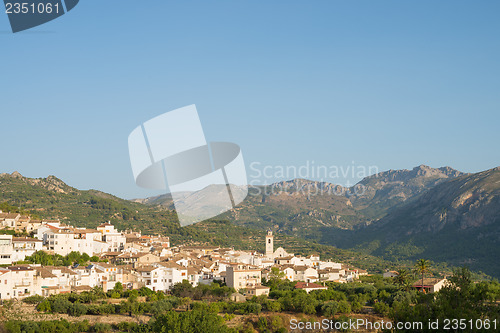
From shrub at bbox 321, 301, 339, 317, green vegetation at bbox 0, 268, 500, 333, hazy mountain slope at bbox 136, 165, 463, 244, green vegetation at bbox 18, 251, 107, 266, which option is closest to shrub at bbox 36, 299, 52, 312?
green vegetation at bbox 0, 268, 500, 333

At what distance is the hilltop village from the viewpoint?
36.1 metres

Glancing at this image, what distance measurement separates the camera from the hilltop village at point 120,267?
119 ft

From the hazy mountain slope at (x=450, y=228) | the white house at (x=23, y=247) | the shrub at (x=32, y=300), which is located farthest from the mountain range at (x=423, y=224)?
the shrub at (x=32, y=300)

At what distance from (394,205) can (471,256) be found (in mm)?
111199

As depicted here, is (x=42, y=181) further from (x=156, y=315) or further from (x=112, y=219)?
(x=156, y=315)

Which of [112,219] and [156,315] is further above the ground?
[112,219]

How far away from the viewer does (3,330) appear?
93.8ft

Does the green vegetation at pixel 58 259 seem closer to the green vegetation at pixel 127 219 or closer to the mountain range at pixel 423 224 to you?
the green vegetation at pixel 127 219

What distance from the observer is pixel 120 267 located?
41.6 meters

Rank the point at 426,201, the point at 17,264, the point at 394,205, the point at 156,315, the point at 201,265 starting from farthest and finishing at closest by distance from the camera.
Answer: the point at 394,205 → the point at 426,201 → the point at 201,265 → the point at 17,264 → the point at 156,315

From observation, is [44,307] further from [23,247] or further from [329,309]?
[329,309]

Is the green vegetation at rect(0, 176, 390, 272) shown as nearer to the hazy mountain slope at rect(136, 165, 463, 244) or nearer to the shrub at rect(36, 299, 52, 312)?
the hazy mountain slope at rect(136, 165, 463, 244)

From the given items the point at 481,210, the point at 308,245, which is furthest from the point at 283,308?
the point at 481,210

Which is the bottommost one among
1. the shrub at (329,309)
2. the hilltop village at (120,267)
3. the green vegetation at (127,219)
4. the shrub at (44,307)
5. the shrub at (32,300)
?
the shrub at (329,309)
